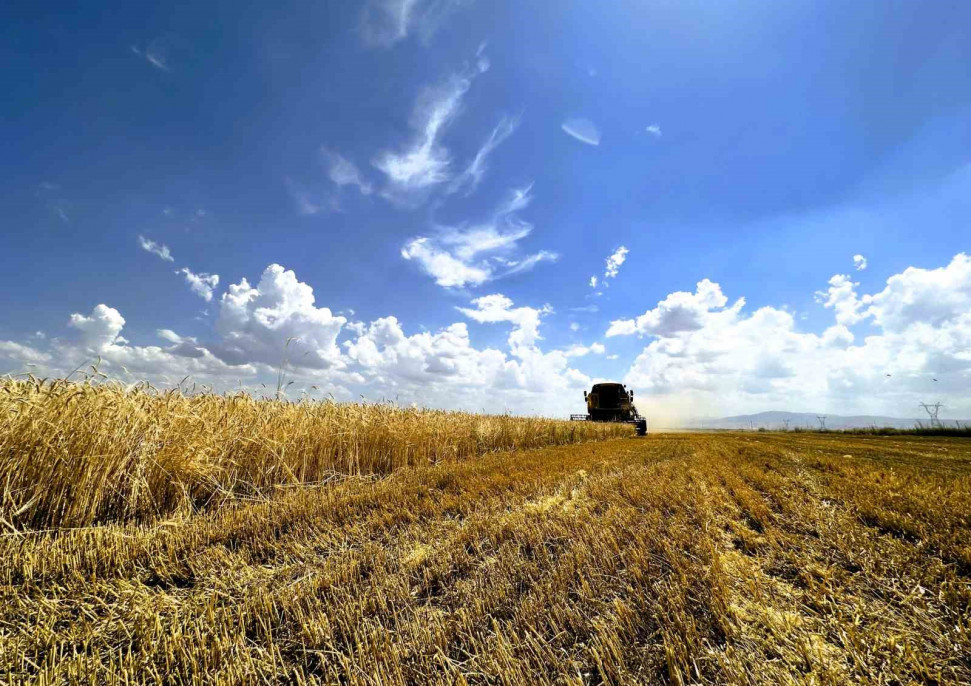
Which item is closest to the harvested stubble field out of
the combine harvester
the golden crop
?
the golden crop

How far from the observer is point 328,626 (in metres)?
1.99

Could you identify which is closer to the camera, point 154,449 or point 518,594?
point 518,594

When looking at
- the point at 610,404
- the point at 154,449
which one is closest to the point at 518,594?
the point at 154,449

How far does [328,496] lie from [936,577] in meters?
5.50

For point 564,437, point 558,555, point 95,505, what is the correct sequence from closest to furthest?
point 558,555 < point 95,505 < point 564,437

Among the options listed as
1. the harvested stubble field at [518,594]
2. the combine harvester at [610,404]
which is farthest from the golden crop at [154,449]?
the combine harvester at [610,404]

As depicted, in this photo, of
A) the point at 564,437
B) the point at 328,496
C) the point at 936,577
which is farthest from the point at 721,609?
the point at 564,437

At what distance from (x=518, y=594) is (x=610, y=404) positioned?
31.3 meters

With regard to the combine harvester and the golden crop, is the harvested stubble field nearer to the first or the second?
the golden crop

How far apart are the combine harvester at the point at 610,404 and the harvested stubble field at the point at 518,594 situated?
27.2 m

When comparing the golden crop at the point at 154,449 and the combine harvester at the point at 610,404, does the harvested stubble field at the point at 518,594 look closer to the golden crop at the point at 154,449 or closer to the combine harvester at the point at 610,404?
the golden crop at the point at 154,449

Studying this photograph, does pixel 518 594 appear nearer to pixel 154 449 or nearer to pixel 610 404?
pixel 154 449

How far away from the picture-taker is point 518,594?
2219 mm

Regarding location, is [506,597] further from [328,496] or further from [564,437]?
[564,437]
